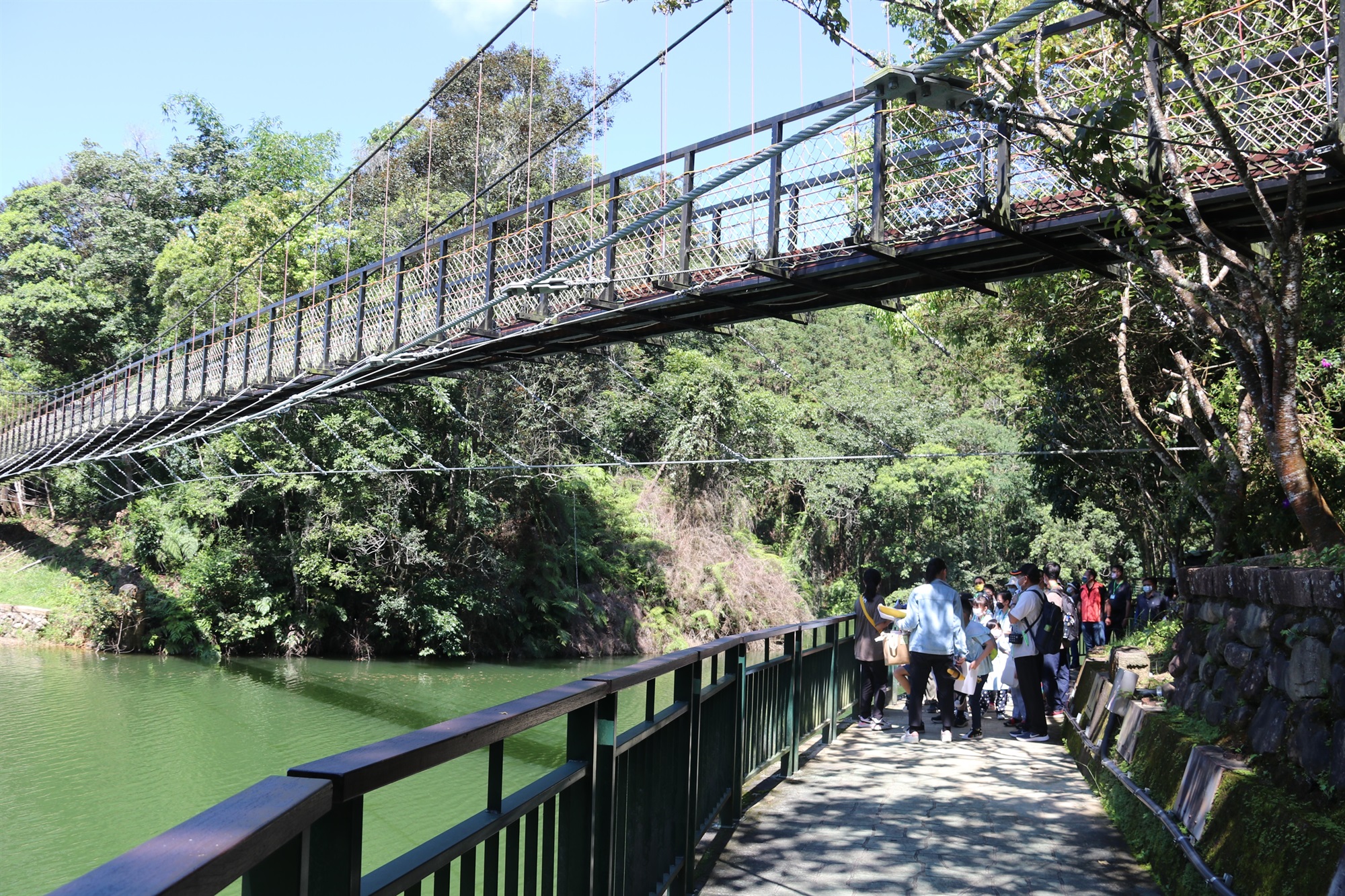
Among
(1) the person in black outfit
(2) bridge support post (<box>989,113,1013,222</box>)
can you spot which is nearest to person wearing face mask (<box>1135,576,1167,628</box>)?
(1) the person in black outfit

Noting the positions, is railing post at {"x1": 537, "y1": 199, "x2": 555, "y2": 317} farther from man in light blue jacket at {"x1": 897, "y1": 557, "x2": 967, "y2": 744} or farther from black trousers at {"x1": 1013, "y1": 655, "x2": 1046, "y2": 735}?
black trousers at {"x1": 1013, "y1": 655, "x2": 1046, "y2": 735}

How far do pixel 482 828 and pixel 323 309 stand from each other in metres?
13.9

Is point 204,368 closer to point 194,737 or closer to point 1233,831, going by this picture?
point 194,737

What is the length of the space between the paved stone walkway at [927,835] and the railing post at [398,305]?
7.94 metres

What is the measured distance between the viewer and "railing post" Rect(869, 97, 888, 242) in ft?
22.0

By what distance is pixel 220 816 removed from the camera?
1.04m

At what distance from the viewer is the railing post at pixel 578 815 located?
2.24m

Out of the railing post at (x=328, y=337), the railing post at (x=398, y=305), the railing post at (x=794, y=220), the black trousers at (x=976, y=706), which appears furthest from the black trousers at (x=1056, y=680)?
the railing post at (x=328, y=337)

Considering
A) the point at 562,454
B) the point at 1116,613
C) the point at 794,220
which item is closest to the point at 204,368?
the point at 562,454

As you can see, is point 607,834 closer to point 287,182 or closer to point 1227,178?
point 1227,178

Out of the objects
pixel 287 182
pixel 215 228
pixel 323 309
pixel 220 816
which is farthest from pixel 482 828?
pixel 287 182

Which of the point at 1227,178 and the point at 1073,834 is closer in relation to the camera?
the point at 1073,834

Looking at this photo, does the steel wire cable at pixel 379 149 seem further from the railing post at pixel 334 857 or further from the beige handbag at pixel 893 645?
the railing post at pixel 334 857

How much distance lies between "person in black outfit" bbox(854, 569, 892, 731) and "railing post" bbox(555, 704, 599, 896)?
16.1 feet
